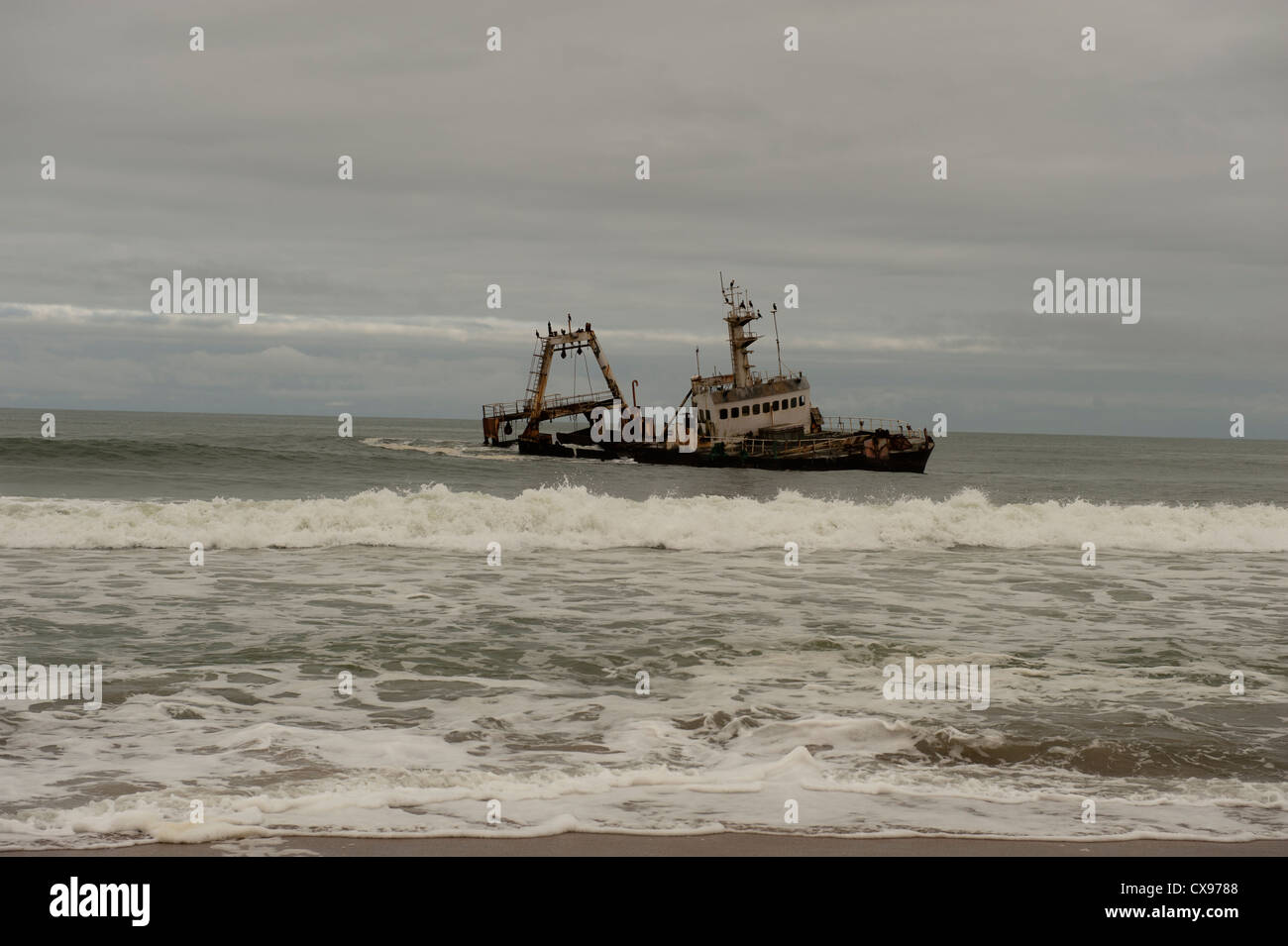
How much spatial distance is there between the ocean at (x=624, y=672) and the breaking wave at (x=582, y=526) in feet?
0.33

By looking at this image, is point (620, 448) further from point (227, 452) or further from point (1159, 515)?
point (1159, 515)

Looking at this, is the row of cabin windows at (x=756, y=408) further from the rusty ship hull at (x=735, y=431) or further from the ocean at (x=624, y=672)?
the ocean at (x=624, y=672)

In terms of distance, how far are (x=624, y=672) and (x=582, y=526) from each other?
11970mm

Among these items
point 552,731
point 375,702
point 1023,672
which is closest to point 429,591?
point 375,702

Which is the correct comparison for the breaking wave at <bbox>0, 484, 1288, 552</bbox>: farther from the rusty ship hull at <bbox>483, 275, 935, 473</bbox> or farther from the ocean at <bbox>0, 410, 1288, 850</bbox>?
the rusty ship hull at <bbox>483, 275, 935, 473</bbox>

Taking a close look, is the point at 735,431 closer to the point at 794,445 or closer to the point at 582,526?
the point at 794,445

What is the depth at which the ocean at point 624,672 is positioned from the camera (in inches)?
230

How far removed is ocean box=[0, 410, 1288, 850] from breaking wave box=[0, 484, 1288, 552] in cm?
10

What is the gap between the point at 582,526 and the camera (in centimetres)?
2166

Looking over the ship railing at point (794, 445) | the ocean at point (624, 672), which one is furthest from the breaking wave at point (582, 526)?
the ship railing at point (794, 445)

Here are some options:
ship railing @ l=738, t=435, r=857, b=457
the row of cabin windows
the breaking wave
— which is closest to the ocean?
the breaking wave

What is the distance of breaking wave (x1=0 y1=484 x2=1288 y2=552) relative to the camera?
19.4 metres

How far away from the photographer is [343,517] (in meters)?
21.1

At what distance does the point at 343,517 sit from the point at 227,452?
106 ft
